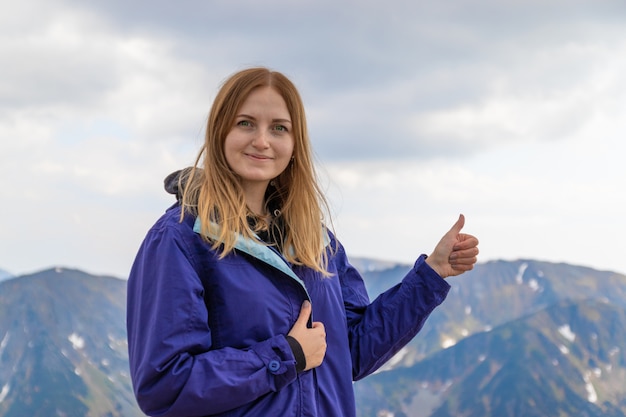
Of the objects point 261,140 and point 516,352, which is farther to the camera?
point 516,352

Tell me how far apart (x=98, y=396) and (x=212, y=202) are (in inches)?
1898

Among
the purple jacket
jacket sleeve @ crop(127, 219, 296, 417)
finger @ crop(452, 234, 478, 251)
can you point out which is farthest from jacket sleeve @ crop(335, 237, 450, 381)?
jacket sleeve @ crop(127, 219, 296, 417)

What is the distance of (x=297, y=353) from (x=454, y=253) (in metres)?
1.19

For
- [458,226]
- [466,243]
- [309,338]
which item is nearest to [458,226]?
[458,226]

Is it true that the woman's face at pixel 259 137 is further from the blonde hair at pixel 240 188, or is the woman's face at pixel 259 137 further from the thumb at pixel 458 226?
the thumb at pixel 458 226

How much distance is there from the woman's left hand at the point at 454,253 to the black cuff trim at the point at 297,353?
3.55 ft

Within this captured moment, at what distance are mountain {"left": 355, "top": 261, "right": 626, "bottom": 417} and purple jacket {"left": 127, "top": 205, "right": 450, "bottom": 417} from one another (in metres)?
53.2

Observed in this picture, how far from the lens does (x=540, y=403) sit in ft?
189

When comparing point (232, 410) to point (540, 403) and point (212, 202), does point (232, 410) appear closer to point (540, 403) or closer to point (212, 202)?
point (212, 202)

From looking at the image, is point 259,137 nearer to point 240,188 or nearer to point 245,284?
point 240,188

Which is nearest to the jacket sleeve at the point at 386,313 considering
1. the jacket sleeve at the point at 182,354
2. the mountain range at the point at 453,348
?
the jacket sleeve at the point at 182,354

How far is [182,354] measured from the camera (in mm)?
3115

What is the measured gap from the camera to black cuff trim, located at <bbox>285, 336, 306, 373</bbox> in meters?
3.29

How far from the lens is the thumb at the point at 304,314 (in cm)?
338
